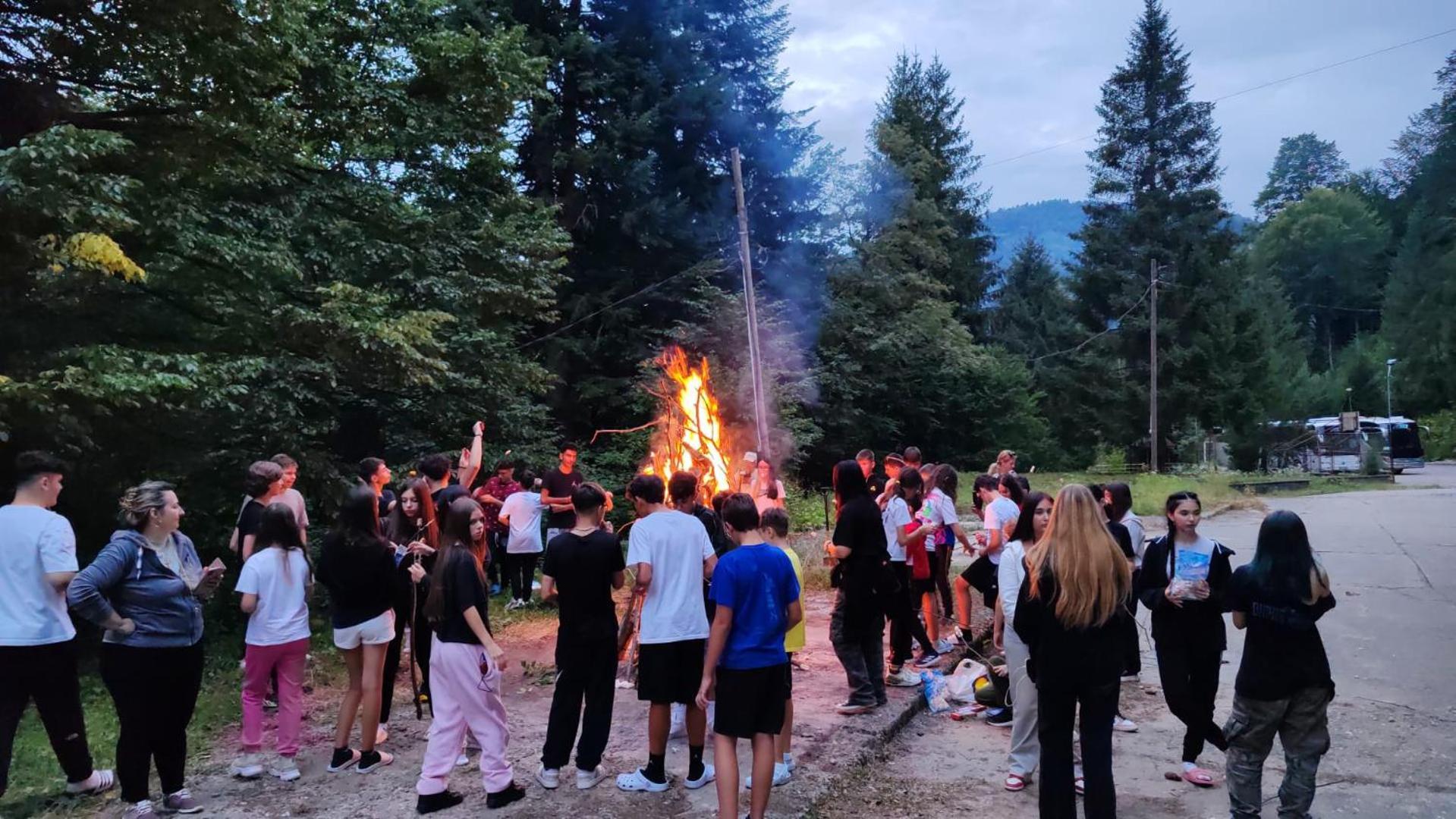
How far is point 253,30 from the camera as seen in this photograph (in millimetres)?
9766

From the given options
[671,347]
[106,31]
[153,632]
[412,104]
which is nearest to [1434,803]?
[153,632]

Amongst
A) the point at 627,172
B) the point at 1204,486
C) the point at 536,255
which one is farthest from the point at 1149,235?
the point at 536,255

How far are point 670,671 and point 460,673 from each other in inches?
50.4

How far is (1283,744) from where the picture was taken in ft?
14.8

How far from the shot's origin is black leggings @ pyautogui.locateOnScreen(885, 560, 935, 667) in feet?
25.7

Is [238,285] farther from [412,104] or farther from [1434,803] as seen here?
[1434,803]

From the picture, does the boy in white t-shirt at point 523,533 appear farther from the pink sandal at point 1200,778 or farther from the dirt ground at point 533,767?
the pink sandal at point 1200,778

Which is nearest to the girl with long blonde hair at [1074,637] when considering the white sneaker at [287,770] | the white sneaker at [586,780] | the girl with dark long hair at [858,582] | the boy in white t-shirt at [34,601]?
the girl with dark long hair at [858,582]

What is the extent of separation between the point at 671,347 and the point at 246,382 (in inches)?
425

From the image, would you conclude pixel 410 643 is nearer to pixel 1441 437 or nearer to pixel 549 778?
pixel 549 778

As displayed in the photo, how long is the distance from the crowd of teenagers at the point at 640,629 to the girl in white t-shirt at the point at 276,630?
15mm

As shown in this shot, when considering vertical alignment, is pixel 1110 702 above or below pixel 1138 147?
below

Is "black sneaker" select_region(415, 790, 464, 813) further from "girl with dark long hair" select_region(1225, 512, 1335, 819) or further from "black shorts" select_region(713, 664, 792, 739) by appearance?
"girl with dark long hair" select_region(1225, 512, 1335, 819)

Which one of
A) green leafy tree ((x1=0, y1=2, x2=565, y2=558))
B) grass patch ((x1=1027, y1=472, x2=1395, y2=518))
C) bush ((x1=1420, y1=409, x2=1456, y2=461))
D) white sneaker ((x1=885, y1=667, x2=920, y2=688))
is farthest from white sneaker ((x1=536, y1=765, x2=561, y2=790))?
bush ((x1=1420, y1=409, x2=1456, y2=461))
